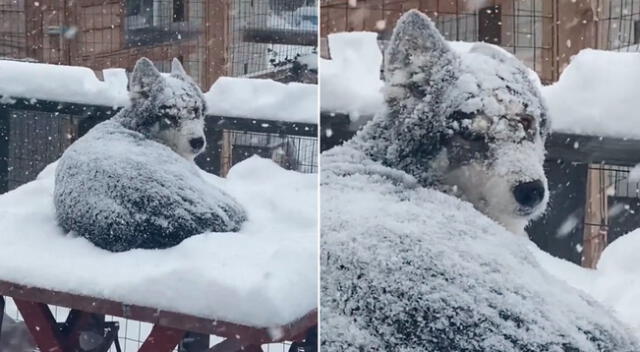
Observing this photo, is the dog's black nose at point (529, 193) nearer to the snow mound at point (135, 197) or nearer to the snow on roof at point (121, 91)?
the snow on roof at point (121, 91)

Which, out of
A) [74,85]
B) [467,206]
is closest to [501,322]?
[467,206]

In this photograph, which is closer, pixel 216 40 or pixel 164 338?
pixel 164 338

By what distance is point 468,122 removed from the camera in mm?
1676

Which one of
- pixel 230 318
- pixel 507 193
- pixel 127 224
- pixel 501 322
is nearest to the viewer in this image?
pixel 501 322

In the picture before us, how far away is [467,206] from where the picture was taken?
1.67 m

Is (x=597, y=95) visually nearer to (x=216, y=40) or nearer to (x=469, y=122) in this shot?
(x=469, y=122)

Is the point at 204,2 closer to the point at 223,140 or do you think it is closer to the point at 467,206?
the point at 223,140

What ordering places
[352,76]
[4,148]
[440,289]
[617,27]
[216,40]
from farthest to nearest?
[4,148] → [216,40] → [352,76] → [617,27] → [440,289]

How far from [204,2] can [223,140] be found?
0.34 metres

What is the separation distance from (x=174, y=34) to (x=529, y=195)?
933 mm

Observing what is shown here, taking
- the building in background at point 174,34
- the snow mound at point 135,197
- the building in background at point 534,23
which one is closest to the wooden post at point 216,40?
the building in background at point 174,34

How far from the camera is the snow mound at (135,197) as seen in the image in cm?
199

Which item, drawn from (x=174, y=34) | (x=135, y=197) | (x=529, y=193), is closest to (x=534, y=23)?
(x=529, y=193)

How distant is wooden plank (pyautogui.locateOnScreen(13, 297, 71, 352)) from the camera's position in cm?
204
